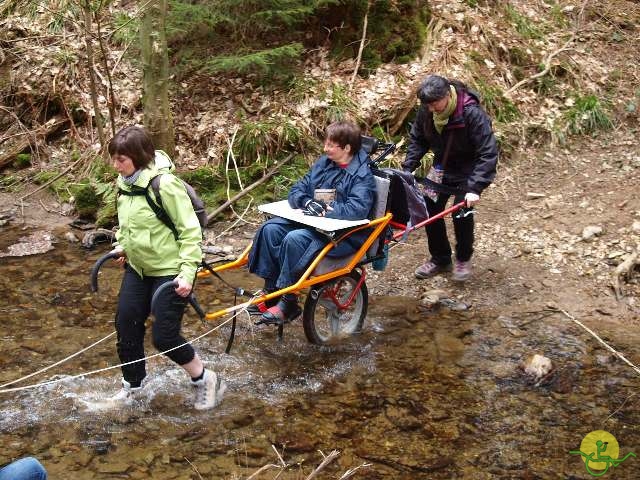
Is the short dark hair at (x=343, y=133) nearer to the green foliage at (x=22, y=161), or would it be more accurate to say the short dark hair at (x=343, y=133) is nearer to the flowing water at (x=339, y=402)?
the flowing water at (x=339, y=402)

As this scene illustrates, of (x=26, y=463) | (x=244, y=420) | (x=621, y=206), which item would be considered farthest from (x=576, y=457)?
(x=621, y=206)

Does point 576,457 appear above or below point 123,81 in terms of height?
below

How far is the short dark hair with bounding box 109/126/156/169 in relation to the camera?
4.39 meters

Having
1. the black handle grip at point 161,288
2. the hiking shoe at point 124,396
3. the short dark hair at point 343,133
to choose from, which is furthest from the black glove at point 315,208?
the hiking shoe at point 124,396

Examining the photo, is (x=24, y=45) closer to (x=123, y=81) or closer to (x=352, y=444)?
(x=123, y=81)

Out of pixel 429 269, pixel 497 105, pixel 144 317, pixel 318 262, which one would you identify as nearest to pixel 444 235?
pixel 429 269

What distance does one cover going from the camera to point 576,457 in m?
4.60

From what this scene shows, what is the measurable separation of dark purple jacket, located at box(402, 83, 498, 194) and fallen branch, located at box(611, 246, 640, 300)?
1751 millimetres

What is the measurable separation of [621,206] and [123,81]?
7.69 m

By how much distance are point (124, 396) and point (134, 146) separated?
1.94m

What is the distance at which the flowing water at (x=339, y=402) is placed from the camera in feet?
15.0

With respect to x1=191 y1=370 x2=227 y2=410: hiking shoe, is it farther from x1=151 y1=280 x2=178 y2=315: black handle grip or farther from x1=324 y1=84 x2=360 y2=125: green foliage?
x1=324 y1=84 x2=360 y2=125: green foliage

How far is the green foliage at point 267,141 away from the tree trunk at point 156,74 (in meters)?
0.99

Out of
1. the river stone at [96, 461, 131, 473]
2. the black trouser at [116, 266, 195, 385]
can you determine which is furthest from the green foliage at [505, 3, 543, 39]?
the river stone at [96, 461, 131, 473]
